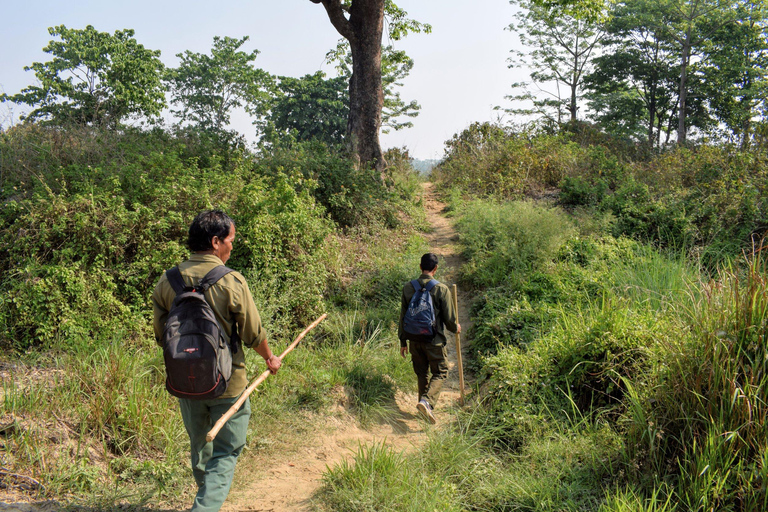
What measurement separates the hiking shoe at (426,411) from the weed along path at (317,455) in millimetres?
95

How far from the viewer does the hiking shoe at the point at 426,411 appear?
5.18 m

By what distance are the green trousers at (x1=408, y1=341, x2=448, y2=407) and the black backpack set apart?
9.07ft

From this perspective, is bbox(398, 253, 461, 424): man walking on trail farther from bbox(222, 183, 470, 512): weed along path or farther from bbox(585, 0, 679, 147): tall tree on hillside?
bbox(585, 0, 679, 147): tall tree on hillside

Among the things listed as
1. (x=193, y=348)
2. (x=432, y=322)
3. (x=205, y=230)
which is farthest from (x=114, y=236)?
(x=432, y=322)

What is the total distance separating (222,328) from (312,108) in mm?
37759

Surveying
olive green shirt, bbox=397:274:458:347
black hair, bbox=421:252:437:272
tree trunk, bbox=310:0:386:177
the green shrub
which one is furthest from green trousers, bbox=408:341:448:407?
tree trunk, bbox=310:0:386:177

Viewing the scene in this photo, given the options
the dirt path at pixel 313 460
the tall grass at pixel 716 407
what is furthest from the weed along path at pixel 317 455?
the tall grass at pixel 716 407

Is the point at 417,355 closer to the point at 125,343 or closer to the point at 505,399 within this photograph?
the point at 505,399

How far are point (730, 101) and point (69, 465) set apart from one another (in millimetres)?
35322

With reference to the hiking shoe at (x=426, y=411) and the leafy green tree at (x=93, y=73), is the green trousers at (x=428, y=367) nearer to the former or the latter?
the hiking shoe at (x=426, y=411)

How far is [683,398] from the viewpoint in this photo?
135 inches

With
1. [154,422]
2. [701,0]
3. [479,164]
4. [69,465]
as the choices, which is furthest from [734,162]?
[701,0]

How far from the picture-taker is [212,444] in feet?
10.9

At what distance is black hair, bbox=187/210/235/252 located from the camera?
325cm
